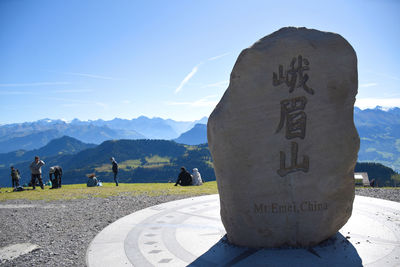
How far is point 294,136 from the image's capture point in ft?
25.9

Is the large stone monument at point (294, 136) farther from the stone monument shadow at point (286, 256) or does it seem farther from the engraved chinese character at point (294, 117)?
the stone monument shadow at point (286, 256)

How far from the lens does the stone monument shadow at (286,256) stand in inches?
271

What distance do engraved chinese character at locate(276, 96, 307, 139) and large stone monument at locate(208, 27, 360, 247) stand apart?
0.10 ft

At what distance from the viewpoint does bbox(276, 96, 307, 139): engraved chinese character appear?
7.84m

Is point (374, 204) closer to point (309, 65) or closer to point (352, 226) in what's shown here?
point (352, 226)

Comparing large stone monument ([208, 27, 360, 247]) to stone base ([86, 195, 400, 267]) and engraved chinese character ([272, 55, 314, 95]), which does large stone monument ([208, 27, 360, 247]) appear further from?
stone base ([86, 195, 400, 267])

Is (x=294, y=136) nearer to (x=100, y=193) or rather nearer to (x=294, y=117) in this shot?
(x=294, y=117)

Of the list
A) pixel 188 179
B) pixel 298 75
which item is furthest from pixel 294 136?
pixel 188 179

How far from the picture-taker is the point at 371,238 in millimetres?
8555

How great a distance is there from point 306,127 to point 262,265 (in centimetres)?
414

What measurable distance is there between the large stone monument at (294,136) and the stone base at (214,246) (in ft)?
2.32

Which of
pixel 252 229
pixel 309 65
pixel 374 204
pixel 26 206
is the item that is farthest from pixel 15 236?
pixel 374 204

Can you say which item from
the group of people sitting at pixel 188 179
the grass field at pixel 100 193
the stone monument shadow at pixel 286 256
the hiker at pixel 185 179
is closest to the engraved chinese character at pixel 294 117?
the stone monument shadow at pixel 286 256

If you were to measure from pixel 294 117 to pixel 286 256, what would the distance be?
4.02 meters
